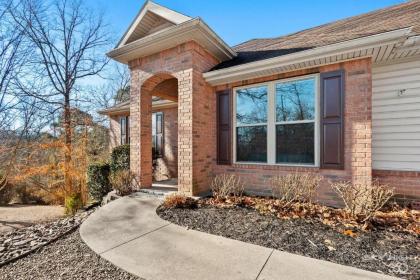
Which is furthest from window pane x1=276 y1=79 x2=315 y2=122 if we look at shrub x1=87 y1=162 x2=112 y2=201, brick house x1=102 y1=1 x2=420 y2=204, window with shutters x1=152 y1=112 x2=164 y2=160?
shrub x1=87 y1=162 x2=112 y2=201

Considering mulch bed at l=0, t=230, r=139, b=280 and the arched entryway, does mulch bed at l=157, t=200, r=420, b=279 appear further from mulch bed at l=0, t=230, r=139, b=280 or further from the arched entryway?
the arched entryway

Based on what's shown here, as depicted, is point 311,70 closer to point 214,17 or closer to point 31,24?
point 214,17

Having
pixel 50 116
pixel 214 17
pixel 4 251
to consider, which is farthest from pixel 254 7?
pixel 50 116

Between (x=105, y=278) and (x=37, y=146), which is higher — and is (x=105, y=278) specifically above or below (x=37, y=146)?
below

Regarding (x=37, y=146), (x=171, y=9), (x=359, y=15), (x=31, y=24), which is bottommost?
(x=37, y=146)

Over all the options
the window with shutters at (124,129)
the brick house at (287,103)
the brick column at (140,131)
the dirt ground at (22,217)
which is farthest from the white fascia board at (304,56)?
the dirt ground at (22,217)

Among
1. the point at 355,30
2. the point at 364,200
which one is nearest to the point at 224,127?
the point at 364,200

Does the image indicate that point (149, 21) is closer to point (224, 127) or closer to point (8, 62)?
point (224, 127)

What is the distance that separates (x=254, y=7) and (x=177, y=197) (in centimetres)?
673

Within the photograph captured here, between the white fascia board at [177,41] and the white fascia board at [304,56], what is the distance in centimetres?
90

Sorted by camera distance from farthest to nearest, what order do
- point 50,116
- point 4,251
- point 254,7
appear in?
Result: 1. point 50,116
2. point 254,7
3. point 4,251

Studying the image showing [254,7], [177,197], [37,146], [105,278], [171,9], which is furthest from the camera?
[37,146]

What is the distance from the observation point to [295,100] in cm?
521

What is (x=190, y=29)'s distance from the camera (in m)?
5.07
